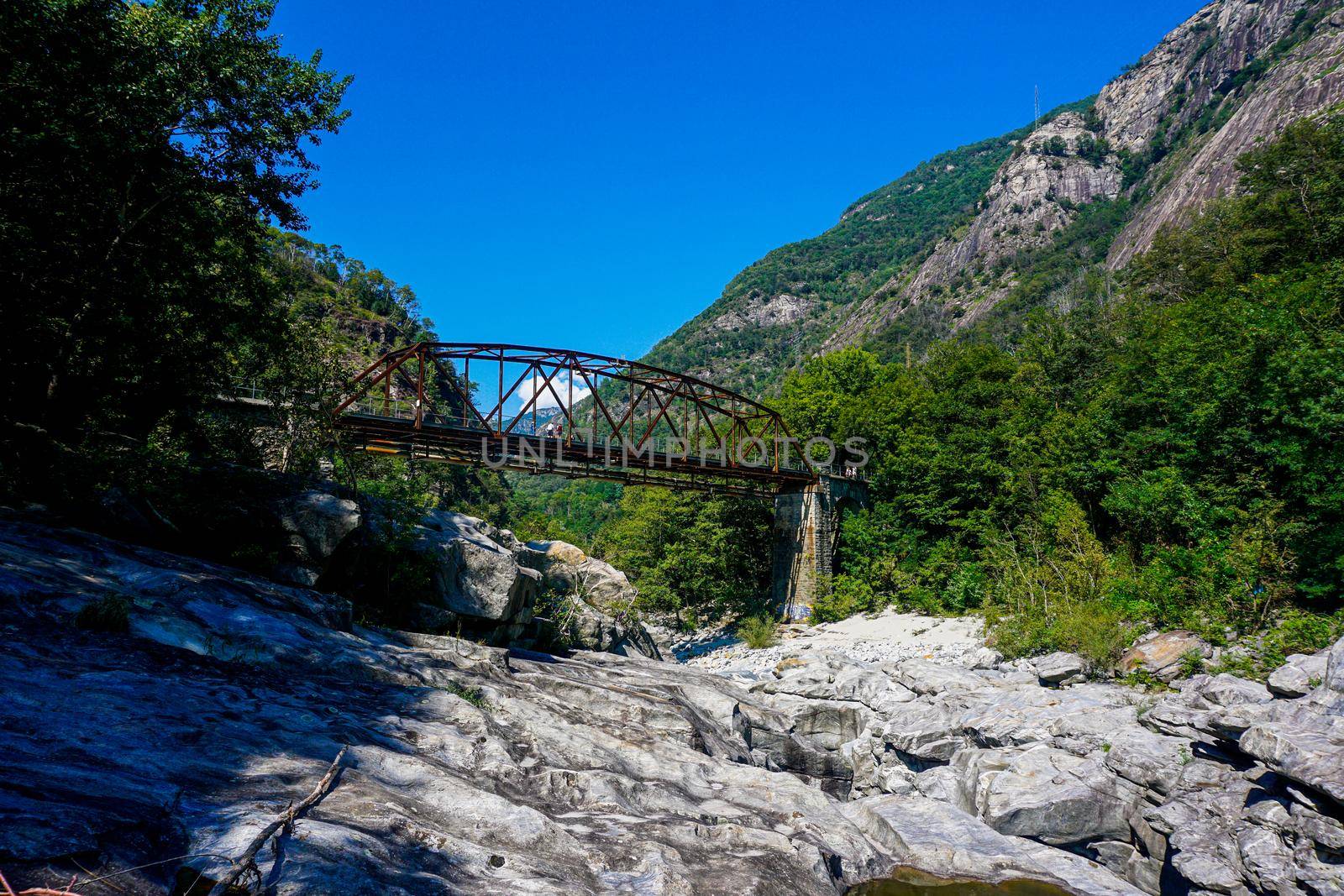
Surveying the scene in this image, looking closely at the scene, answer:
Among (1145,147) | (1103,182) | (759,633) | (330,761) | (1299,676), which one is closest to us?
(330,761)

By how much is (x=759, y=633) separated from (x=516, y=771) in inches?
1027

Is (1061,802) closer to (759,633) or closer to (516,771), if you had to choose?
(516,771)

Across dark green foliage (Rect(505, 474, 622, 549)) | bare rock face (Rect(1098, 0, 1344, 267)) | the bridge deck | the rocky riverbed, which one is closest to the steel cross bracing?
the bridge deck

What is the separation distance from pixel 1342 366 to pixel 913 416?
2277cm

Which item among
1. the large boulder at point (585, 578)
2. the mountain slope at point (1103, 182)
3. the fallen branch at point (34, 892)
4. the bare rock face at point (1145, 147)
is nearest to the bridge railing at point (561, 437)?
the large boulder at point (585, 578)

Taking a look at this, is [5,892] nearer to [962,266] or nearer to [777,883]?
[777,883]

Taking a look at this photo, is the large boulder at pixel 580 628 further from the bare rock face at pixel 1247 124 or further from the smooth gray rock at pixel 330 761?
the bare rock face at pixel 1247 124

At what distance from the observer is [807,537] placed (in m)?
37.9

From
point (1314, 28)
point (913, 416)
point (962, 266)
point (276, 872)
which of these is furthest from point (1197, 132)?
point (276, 872)

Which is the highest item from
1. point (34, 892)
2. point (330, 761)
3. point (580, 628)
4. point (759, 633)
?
point (34, 892)

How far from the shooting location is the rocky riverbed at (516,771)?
525cm

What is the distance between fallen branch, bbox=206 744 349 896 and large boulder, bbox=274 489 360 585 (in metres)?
8.91

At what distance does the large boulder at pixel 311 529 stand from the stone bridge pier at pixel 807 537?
88.6 feet

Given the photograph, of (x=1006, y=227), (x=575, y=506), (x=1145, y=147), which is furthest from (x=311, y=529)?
(x=1145, y=147)
